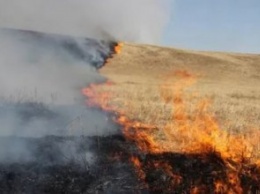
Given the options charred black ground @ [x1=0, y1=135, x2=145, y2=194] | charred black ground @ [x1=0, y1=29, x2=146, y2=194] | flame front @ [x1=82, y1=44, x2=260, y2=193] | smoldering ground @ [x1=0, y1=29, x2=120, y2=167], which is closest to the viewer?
charred black ground @ [x1=0, y1=135, x2=145, y2=194]

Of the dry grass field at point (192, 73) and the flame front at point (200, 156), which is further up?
the dry grass field at point (192, 73)

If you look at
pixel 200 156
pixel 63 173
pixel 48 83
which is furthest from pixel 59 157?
pixel 48 83

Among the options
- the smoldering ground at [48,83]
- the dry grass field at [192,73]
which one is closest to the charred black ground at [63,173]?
the smoldering ground at [48,83]

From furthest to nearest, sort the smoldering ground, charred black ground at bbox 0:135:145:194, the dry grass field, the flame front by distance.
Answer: the dry grass field < the smoldering ground < the flame front < charred black ground at bbox 0:135:145:194

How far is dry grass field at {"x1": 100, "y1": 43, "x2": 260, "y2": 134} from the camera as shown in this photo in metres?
17.8

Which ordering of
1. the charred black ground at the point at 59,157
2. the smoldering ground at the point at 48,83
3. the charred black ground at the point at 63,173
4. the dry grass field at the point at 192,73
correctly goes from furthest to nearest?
the dry grass field at the point at 192,73 < the smoldering ground at the point at 48,83 < the charred black ground at the point at 59,157 < the charred black ground at the point at 63,173

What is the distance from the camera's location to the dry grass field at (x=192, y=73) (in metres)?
17.8

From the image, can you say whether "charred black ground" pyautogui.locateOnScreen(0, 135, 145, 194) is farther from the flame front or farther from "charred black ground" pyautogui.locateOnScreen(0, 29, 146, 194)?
the flame front

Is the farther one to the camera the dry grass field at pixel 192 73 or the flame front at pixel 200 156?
the dry grass field at pixel 192 73

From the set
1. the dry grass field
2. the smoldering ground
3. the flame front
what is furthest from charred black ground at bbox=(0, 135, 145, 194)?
the dry grass field

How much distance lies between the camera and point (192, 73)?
45969 mm

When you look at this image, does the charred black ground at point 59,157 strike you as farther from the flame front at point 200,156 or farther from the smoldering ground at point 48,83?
the flame front at point 200,156

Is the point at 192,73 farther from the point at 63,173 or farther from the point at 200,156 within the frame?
the point at 63,173

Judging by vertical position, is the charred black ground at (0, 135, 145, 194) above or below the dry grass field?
below
